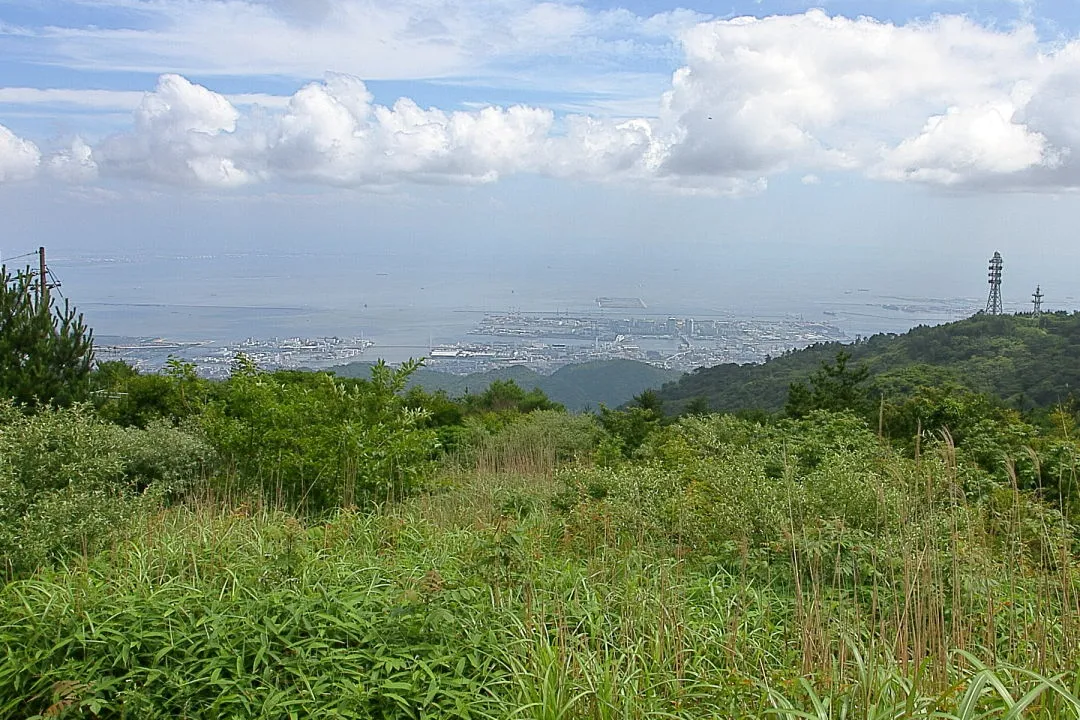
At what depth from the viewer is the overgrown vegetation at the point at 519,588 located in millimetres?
2951

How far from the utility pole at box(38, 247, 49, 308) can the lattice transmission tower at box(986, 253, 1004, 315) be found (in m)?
33.7

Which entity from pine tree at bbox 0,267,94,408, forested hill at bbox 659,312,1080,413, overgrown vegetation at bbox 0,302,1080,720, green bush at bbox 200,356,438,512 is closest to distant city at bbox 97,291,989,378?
forested hill at bbox 659,312,1080,413

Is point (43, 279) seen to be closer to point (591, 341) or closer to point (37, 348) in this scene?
point (37, 348)

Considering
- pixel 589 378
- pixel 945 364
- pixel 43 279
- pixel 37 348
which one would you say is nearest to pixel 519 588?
pixel 37 348

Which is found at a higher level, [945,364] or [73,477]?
[73,477]

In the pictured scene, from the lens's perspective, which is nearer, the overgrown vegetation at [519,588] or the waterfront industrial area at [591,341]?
the overgrown vegetation at [519,588]

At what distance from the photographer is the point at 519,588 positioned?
3.56 metres

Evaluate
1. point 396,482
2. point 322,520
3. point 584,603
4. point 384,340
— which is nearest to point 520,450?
point 396,482

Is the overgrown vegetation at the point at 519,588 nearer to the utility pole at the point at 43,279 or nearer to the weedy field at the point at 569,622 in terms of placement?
the weedy field at the point at 569,622

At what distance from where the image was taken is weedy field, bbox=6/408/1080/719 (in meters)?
2.88

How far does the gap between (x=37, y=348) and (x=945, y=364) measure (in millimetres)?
23401

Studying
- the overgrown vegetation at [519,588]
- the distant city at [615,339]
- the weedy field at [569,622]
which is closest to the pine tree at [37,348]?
the overgrown vegetation at [519,588]

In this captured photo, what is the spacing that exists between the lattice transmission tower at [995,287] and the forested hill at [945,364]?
2417 mm

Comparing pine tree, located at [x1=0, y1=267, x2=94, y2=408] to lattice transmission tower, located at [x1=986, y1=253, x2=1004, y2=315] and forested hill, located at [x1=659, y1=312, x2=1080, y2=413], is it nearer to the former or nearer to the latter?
forested hill, located at [x1=659, y1=312, x2=1080, y2=413]
